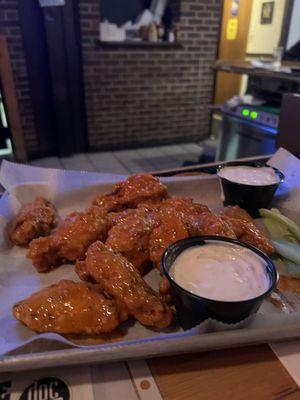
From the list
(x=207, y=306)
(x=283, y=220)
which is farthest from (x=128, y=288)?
(x=283, y=220)

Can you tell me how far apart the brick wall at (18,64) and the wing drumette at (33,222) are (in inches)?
150

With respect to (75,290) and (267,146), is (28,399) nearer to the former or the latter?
(75,290)

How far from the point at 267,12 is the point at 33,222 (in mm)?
5234

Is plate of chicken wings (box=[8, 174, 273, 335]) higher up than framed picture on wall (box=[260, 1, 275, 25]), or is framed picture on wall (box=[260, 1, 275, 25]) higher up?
framed picture on wall (box=[260, 1, 275, 25])

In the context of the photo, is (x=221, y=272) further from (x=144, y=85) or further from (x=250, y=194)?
(x=144, y=85)

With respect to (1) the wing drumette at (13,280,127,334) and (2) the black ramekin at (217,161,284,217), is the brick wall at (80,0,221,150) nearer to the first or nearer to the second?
(2) the black ramekin at (217,161,284,217)

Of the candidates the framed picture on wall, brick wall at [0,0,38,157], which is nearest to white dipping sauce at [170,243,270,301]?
brick wall at [0,0,38,157]

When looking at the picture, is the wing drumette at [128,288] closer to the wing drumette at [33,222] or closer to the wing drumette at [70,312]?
the wing drumette at [70,312]

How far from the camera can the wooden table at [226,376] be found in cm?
79

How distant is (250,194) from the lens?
1586 mm

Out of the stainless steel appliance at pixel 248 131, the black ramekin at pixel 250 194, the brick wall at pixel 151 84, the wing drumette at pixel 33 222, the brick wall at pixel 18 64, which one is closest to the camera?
the wing drumette at pixel 33 222

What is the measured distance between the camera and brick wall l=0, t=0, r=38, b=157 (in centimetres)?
440

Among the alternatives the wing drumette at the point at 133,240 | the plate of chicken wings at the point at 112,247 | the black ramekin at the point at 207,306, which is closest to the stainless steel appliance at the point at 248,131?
the plate of chicken wings at the point at 112,247

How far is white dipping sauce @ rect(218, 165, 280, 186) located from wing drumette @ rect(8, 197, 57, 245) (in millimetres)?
860
